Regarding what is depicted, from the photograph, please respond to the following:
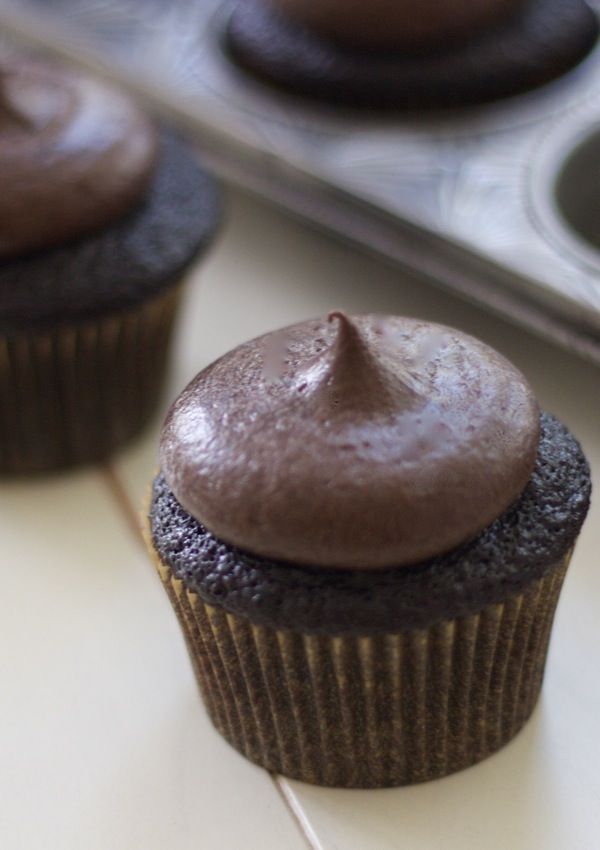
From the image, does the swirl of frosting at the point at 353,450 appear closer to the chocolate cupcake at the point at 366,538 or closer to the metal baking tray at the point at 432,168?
the chocolate cupcake at the point at 366,538

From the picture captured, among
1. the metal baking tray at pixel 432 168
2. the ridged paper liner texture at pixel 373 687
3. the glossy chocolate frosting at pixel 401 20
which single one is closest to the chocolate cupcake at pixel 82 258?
the metal baking tray at pixel 432 168

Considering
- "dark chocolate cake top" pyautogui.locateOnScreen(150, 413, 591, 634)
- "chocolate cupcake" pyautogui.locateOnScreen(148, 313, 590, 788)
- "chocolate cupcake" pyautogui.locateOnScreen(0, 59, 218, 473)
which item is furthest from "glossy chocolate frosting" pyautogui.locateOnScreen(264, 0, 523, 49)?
"dark chocolate cake top" pyautogui.locateOnScreen(150, 413, 591, 634)

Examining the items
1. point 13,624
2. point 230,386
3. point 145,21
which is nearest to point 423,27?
point 145,21

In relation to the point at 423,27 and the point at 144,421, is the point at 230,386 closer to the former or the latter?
the point at 144,421

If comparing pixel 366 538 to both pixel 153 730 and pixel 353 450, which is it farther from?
pixel 153 730

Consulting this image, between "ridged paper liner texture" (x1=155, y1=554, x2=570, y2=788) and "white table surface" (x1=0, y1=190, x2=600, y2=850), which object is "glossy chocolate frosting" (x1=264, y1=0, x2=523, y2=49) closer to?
"white table surface" (x1=0, y1=190, x2=600, y2=850)
